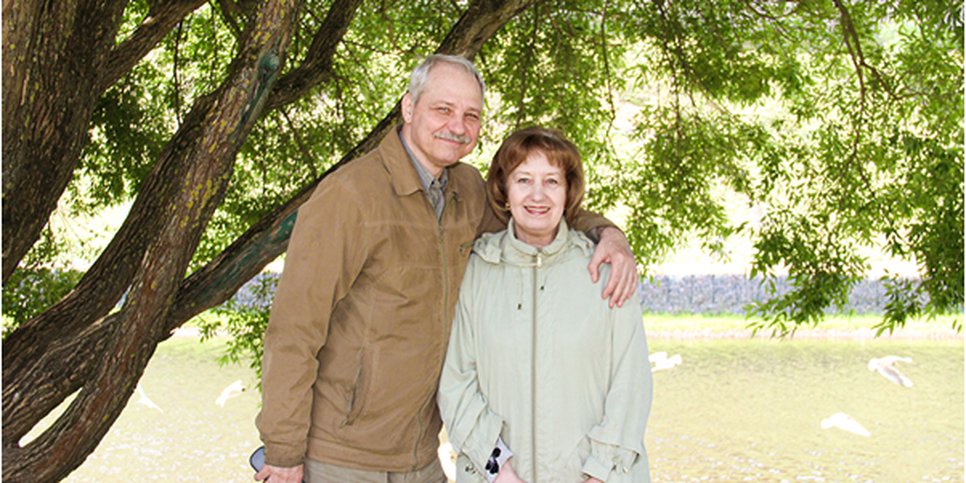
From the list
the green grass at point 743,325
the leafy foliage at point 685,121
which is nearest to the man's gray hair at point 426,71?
the leafy foliage at point 685,121

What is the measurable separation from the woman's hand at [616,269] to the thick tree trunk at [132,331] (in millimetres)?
1363

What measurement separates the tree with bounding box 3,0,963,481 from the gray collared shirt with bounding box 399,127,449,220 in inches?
35.0

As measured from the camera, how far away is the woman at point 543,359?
248 cm

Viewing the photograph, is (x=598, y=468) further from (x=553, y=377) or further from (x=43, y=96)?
(x=43, y=96)

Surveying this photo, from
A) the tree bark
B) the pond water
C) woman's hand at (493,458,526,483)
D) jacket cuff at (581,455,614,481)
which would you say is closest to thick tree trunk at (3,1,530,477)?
the tree bark

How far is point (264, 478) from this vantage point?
2.55m

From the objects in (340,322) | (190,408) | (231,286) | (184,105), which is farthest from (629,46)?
(190,408)

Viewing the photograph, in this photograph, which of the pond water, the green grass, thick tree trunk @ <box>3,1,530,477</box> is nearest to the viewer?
thick tree trunk @ <box>3,1,530,477</box>

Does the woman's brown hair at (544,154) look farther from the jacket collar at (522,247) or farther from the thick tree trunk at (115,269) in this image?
the thick tree trunk at (115,269)

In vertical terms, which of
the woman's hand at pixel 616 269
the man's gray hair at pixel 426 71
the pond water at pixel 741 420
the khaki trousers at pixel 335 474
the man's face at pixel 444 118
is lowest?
the pond water at pixel 741 420

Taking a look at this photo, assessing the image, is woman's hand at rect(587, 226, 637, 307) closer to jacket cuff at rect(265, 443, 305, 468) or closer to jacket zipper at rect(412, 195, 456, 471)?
jacket zipper at rect(412, 195, 456, 471)

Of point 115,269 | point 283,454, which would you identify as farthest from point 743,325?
point 283,454

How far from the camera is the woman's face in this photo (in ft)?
8.25

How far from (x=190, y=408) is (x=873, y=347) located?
14.2 meters
